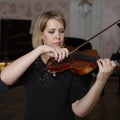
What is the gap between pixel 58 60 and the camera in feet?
4.43

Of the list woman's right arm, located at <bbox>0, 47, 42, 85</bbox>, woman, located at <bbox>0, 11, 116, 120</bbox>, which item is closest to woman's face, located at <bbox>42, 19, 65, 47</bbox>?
woman, located at <bbox>0, 11, 116, 120</bbox>

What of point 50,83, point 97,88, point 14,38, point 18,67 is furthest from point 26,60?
point 14,38

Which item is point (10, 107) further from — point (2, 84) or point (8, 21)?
point (2, 84)

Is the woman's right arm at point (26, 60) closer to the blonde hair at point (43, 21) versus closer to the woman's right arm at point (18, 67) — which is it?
the woman's right arm at point (18, 67)

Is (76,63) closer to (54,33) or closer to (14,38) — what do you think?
(54,33)

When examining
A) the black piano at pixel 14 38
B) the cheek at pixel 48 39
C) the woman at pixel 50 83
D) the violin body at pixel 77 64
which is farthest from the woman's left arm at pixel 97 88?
the black piano at pixel 14 38

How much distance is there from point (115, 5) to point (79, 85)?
6072mm

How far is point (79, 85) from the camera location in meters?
1.46

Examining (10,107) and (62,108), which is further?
(10,107)

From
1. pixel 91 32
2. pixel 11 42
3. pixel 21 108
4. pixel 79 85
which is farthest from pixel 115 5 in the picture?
pixel 79 85

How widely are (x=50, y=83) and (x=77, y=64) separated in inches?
8.7

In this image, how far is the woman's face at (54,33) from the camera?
4.73 ft

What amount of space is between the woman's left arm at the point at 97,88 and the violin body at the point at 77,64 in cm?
14

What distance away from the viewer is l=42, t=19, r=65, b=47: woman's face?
56.7 inches
